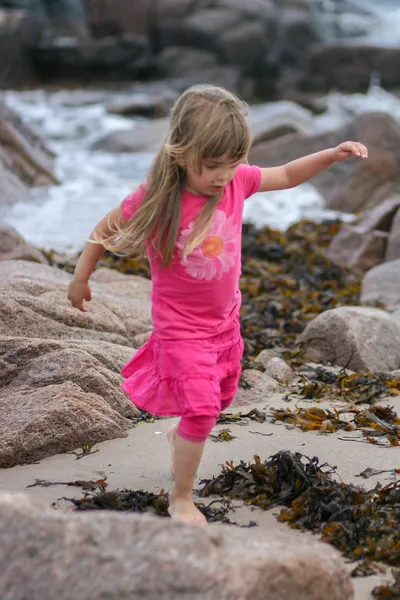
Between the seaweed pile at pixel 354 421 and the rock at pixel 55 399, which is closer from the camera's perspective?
the rock at pixel 55 399

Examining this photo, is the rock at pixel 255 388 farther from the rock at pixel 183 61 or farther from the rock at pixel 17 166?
the rock at pixel 183 61

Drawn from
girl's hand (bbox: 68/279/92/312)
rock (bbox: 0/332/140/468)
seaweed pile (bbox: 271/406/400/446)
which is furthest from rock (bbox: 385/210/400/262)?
girl's hand (bbox: 68/279/92/312)

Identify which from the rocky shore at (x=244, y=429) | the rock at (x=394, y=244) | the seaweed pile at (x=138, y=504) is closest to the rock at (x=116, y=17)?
the rocky shore at (x=244, y=429)

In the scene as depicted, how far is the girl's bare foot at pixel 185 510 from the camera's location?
11.3ft

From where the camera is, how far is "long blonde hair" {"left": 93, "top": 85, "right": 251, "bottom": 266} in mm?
3393

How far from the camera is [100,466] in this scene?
4.10 m

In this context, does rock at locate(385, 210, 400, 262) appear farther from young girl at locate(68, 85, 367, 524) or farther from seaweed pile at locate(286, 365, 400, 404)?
young girl at locate(68, 85, 367, 524)

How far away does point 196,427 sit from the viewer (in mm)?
3457

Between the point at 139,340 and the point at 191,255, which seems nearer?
the point at 191,255

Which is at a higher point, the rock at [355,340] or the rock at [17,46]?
the rock at [355,340]

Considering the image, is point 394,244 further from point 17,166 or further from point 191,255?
point 17,166

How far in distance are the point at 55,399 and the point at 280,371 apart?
1872 millimetres

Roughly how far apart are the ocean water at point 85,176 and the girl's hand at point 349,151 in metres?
6.32

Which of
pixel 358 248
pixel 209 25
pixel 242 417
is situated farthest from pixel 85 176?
pixel 209 25
